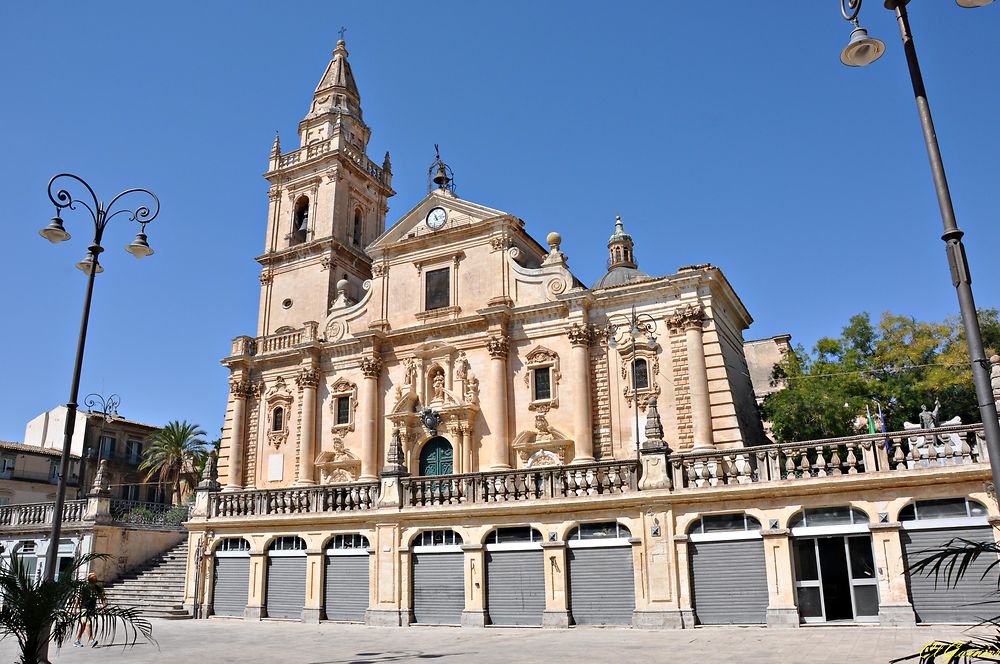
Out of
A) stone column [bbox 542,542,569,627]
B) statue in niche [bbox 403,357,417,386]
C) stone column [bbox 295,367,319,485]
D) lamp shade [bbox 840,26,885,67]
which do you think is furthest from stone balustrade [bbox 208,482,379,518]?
lamp shade [bbox 840,26,885,67]

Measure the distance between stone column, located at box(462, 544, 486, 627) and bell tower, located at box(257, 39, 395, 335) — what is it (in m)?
19.6

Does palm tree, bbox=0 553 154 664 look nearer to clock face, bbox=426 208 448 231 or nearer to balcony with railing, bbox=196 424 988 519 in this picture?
balcony with railing, bbox=196 424 988 519

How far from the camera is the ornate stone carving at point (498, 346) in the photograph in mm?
30531

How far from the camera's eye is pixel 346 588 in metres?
21.6

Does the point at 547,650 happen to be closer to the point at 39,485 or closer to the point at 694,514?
the point at 694,514

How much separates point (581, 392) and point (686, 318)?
4.63 metres

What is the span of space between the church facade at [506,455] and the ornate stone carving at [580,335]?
0.11m

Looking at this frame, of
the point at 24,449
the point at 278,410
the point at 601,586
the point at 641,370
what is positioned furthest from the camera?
the point at 24,449

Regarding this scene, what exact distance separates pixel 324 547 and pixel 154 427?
4279 centimetres

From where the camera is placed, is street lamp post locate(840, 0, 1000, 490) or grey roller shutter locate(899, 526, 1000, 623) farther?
grey roller shutter locate(899, 526, 1000, 623)

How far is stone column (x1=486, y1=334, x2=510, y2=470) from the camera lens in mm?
29500

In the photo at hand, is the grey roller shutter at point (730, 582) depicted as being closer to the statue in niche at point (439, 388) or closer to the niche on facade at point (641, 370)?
the niche on facade at point (641, 370)

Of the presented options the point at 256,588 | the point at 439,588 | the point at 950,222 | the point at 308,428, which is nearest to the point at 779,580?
the point at 439,588

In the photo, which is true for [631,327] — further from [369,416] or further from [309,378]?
[309,378]
